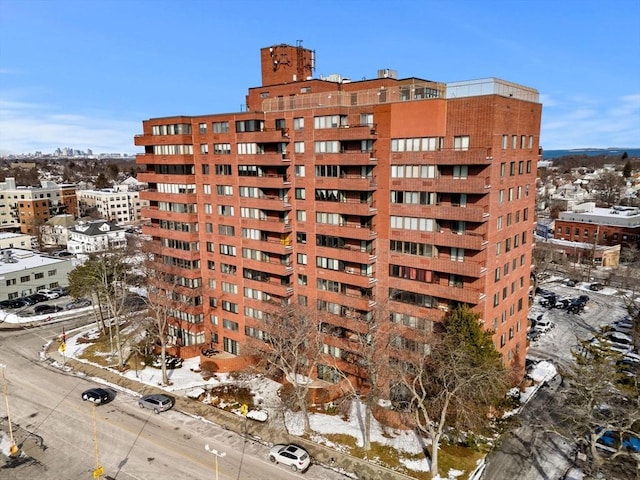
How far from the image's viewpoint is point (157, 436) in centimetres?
4912

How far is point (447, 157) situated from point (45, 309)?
86.9 meters

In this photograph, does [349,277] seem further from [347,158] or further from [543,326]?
[543,326]

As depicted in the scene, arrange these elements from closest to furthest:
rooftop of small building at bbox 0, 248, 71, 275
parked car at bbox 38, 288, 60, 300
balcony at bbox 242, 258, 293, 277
A: 1. balcony at bbox 242, 258, 293, 277
2. parked car at bbox 38, 288, 60, 300
3. rooftop of small building at bbox 0, 248, 71, 275

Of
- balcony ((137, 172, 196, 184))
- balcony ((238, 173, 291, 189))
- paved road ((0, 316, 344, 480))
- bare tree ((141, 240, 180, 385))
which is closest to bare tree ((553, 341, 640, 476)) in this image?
paved road ((0, 316, 344, 480))

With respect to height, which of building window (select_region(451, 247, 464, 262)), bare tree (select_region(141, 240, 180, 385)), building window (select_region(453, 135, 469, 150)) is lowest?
bare tree (select_region(141, 240, 180, 385))

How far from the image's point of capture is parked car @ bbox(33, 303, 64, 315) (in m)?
91.4

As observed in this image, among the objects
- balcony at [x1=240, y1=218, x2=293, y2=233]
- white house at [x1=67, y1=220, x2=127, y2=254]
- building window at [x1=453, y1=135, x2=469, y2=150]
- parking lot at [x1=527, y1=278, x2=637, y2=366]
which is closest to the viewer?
building window at [x1=453, y1=135, x2=469, y2=150]

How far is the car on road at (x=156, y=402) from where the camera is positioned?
54.1 m

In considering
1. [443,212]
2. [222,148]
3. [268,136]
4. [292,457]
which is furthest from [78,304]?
[443,212]

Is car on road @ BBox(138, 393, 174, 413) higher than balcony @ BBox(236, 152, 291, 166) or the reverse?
the reverse

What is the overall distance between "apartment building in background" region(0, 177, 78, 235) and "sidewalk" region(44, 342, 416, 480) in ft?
399

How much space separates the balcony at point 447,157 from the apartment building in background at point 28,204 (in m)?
157

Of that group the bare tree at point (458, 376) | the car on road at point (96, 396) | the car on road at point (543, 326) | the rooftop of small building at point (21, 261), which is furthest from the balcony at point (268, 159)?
the rooftop of small building at point (21, 261)

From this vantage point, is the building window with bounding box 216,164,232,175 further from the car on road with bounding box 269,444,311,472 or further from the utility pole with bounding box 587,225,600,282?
the utility pole with bounding box 587,225,600,282
